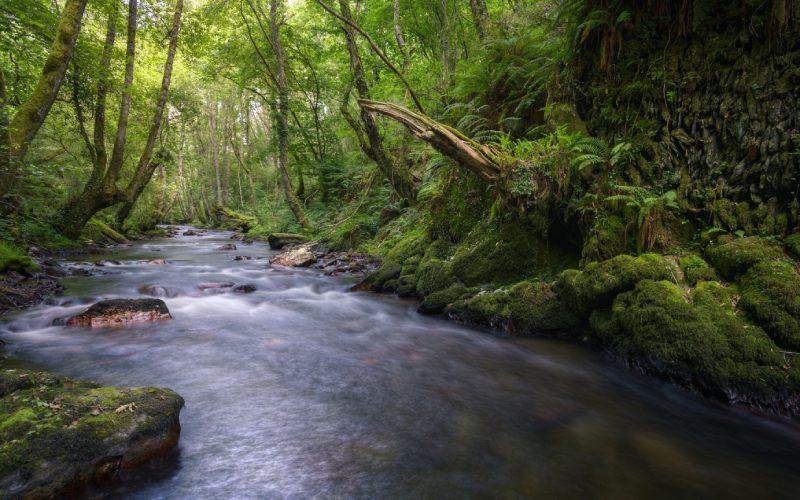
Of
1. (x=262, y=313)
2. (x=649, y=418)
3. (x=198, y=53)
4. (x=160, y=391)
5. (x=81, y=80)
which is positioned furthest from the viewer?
(x=198, y=53)

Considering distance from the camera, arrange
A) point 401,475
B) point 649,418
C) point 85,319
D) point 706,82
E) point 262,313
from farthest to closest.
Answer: point 262,313 < point 85,319 < point 706,82 < point 649,418 < point 401,475

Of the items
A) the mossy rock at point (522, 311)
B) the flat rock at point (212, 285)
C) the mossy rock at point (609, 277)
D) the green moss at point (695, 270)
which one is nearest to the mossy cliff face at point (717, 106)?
the green moss at point (695, 270)

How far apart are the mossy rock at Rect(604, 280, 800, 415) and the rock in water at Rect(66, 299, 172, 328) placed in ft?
21.4

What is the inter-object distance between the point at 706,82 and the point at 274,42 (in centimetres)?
1653

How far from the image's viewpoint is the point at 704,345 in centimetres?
382

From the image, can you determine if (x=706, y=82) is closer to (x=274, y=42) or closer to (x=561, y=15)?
(x=561, y=15)

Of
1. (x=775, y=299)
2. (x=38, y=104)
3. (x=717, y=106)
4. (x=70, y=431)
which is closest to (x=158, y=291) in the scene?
(x=38, y=104)

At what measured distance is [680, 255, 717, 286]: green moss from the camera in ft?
14.4

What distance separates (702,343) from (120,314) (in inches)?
288

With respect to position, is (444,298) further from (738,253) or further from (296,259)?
(296,259)

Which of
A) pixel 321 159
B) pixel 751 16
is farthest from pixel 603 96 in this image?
pixel 321 159

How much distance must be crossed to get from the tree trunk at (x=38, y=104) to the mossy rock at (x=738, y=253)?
9108mm

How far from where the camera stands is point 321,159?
21406 millimetres

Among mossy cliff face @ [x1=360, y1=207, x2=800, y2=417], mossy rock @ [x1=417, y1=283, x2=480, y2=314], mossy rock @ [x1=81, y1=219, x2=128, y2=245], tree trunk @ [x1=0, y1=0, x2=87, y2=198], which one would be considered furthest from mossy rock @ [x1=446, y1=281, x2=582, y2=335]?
mossy rock @ [x1=81, y1=219, x2=128, y2=245]
